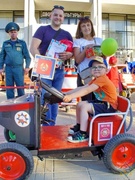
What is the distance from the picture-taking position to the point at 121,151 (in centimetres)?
285

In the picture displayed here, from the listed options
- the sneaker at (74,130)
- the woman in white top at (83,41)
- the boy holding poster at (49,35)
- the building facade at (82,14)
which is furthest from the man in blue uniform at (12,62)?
the building facade at (82,14)

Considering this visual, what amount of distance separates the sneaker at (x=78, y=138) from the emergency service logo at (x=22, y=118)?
57 centimetres

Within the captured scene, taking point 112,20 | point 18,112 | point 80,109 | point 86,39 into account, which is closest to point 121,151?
point 80,109

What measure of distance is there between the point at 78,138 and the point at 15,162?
73 centimetres

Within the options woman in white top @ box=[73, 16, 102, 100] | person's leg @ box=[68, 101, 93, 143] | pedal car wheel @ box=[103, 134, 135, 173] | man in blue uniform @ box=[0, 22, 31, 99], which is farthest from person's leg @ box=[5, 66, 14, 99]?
pedal car wheel @ box=[103, 134, 135, 173]

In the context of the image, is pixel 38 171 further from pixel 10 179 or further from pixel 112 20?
pixel 112 20

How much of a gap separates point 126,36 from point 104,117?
18.2 m

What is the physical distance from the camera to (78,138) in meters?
2.91

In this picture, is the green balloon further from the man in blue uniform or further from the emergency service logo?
the man in blue uniform

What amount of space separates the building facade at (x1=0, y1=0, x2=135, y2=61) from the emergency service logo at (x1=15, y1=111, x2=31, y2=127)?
43.5ft

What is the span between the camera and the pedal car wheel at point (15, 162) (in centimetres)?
255

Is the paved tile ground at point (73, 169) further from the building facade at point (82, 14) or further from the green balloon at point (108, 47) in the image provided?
the building facade at point (82, 14)

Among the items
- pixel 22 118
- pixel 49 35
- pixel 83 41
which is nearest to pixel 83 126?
pixel 22 118

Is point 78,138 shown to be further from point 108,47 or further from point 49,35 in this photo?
point 49,35
